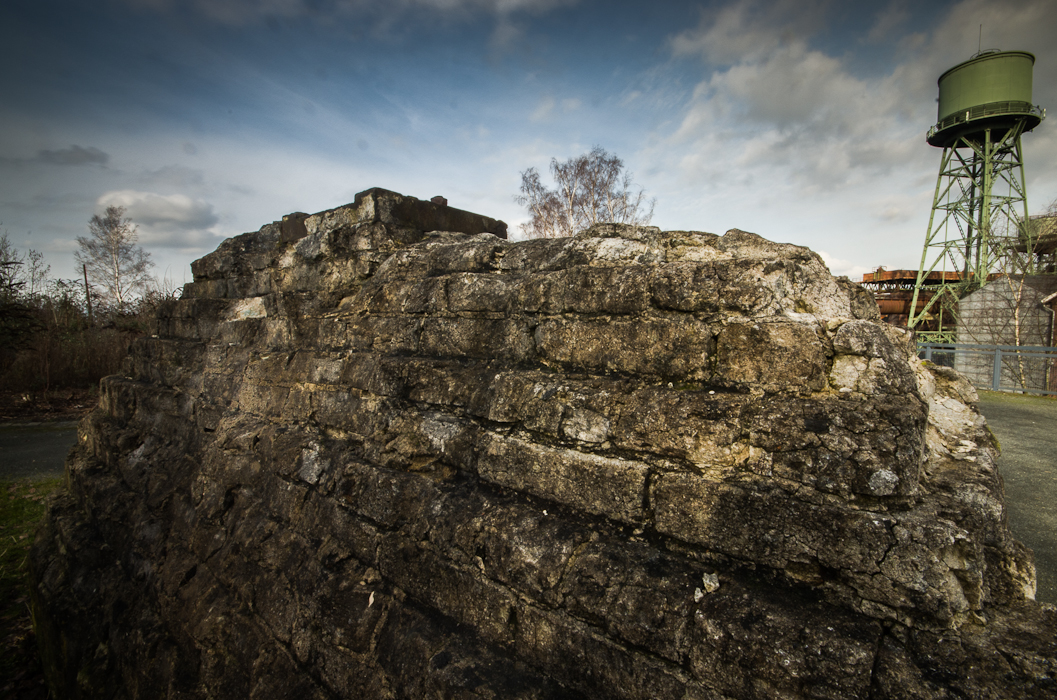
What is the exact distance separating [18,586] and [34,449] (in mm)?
4894

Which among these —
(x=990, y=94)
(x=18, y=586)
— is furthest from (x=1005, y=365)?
(x=18, y=586)

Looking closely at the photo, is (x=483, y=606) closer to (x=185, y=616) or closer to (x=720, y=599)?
(x=720, y=599)

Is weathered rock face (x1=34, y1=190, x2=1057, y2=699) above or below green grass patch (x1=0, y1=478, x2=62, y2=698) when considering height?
above

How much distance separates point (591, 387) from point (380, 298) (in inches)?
57.6

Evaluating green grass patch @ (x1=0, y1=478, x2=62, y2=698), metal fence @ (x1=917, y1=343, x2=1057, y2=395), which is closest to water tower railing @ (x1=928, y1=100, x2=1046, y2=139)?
metal fence @ (x1=917, y1=343, x2=1057, y2=395)

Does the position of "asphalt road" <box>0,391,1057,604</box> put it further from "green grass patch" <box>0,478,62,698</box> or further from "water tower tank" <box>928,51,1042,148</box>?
"water tower tank" <box>928,51,1042,148</box>

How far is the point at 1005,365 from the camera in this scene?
41.5ft

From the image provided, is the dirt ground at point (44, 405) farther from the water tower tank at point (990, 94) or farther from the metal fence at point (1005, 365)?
the water tower tank at point (990, 94)

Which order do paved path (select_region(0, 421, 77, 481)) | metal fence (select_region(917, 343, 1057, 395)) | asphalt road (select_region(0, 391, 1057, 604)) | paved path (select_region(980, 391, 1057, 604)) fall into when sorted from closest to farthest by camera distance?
paved path (select_region(980, 391, 1057, 604)) < asphalt road (select_region(0, 391, 1057, 604)) < paved path (select_region(0, 421, 77, 481)) < metal fence (select_region(917, 343, 1057, 395))

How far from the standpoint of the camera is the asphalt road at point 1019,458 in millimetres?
3195

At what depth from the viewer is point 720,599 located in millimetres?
1271

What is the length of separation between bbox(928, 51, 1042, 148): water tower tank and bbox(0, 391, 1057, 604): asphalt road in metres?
16.8

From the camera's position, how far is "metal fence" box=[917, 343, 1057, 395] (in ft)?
32.2

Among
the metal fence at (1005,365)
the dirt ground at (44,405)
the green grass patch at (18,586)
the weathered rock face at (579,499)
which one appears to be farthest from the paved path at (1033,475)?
the dirt ground at (44,405)
